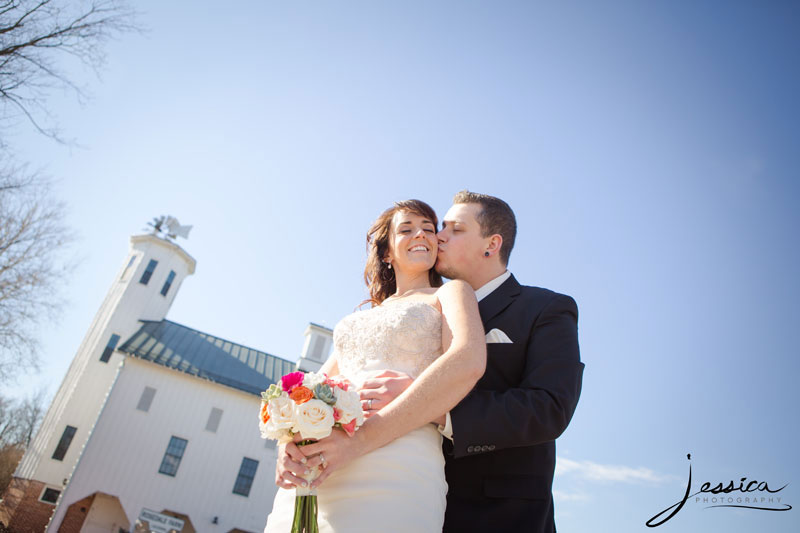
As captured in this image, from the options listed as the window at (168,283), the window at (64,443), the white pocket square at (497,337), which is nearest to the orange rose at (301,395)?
the white pocket square at (497,337)

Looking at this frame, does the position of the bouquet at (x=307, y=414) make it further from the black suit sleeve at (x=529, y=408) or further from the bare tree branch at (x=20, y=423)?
the bare tree branch at (x=20, y=423)

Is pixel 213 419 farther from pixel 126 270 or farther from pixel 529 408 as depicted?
pixel 529 408

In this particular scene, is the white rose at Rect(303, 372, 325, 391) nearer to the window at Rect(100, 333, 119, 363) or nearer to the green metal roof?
the green metal roof

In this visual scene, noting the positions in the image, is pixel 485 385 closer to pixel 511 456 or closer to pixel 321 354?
Result: pixel 511 456

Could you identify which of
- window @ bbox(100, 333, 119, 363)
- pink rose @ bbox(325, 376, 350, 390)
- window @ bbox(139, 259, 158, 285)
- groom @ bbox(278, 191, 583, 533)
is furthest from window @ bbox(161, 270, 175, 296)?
pink rose @ bbox(325, 376, 350, 390)

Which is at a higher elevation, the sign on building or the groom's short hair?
the groom's short hair

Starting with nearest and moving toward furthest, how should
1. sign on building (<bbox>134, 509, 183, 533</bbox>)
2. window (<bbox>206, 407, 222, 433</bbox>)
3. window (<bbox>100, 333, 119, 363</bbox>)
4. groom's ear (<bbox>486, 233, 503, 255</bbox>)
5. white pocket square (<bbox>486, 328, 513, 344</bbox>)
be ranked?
white pocket square (<bbox>486, 328, 513, 344</bbox>) → groom's ear (<bbox>486, 233, 503, 255</bbox>) → sign on building (<bbox>134, 509, 183, 533</bbox>) → window (<bbox>206, 407, 222, 433</bbox>) → window (<bbox>100, 333, 119, 363</bbox>)

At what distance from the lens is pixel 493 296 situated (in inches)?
132

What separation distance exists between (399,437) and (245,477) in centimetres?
2859

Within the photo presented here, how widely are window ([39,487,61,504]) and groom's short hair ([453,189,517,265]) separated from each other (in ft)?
107

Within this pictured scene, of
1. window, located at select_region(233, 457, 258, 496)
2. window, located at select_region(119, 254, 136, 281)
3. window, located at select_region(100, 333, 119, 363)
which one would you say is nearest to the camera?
window, located at select_region(233, 457, 258, 496)

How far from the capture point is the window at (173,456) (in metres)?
25.7

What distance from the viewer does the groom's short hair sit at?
3.80 meters

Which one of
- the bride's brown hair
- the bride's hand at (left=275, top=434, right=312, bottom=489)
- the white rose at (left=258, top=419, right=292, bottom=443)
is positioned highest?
the bride's brown hair
